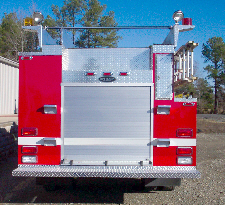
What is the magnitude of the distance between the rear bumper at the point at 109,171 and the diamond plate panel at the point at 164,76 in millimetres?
1120

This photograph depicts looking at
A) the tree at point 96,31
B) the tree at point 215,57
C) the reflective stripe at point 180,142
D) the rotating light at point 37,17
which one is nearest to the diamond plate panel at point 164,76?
the reflective stripe at point 180,142

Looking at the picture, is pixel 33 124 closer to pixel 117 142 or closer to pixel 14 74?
pixel 117 142

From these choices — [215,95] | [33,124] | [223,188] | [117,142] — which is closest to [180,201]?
[223,188]

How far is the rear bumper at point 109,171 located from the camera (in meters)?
4.03

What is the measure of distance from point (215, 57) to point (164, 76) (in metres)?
44.2

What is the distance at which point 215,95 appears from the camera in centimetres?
4934

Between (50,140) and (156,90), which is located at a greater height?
(156,90)

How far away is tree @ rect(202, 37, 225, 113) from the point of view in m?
43.8

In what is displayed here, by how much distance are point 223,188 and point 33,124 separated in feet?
13.4

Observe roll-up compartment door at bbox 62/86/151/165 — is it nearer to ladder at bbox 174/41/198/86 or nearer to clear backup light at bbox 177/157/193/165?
clear backup light at bbox 177/157/193/165

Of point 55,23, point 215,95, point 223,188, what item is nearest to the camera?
point 223,188

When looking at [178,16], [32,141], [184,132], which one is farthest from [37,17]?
[184,132]

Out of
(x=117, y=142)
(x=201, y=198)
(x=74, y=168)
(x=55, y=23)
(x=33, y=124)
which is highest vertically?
A: (x=55, y=23)

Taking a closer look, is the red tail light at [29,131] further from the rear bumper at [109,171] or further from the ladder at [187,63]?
the ladder at [187,63]
